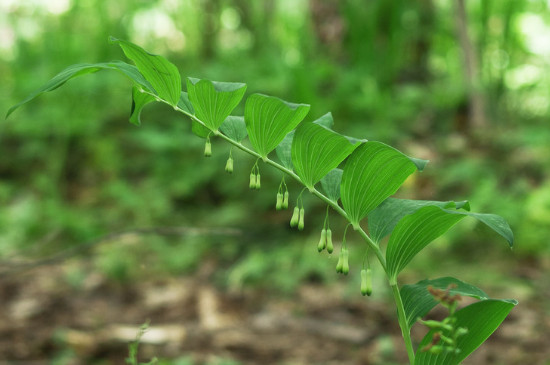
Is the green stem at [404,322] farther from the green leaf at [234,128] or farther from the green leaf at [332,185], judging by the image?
the green leaf at [234,128]

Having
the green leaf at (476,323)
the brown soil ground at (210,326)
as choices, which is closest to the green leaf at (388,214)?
the green leaf at (476,323)

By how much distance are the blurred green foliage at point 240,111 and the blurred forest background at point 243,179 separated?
2 cm

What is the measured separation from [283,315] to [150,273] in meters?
1.00

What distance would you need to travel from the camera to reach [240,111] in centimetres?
359

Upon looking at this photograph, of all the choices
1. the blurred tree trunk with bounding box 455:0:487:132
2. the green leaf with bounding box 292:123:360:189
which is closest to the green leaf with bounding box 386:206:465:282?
the green leaf with bounding box 292:123:360:189

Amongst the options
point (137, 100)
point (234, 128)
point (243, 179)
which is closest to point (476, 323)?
point (234, 128)

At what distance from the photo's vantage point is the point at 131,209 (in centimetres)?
368

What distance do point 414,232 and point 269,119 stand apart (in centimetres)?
23

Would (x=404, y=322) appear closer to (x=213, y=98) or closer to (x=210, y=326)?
(x=213, y=98)

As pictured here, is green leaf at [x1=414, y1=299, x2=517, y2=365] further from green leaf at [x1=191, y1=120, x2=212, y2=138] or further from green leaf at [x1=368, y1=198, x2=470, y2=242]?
green leaf at [x1=191, y1=120, x2=212, y2=138]

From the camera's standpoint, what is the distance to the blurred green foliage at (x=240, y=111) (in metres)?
3.21

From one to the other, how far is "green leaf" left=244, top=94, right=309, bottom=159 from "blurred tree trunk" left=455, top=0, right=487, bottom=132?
Result: 3532 mm

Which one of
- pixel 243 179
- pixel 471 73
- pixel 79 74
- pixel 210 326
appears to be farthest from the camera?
pixel 471 73

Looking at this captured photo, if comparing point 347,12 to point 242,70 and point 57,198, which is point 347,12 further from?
point 57,198
